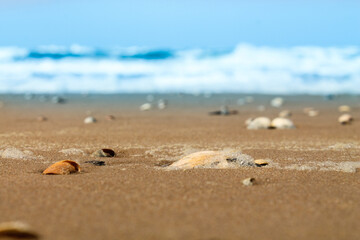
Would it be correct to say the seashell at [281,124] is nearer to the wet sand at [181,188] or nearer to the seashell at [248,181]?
the wet sand at [181,188]

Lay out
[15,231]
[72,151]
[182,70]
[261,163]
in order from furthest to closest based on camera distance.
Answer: [182,70] → [72,151] → [261,163] → [15,231]

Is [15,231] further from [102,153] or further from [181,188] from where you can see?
[102,153]

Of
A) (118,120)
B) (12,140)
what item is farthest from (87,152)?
(118,120)

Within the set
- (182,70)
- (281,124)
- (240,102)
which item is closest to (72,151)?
(281,124)

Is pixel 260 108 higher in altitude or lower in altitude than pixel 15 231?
lower

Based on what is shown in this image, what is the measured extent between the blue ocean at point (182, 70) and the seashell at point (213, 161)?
11647 mm

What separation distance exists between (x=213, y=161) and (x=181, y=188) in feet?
2.24

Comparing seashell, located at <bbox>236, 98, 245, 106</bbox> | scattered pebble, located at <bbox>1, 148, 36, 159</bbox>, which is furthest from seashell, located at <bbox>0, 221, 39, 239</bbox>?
seashell, located at <bbox>236, 98, 245, 106</bbox>

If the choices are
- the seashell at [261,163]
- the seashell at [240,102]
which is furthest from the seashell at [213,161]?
the seashell at [240,102]

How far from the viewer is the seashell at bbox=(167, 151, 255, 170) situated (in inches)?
134

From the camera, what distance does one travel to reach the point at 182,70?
19.4 m

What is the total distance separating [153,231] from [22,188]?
1012 mm

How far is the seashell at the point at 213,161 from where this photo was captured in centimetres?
341

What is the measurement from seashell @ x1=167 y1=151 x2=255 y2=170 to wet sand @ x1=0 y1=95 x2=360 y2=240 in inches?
4.0
